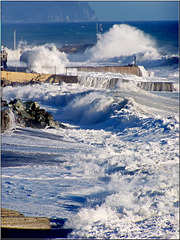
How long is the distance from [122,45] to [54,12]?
8451 centimetres

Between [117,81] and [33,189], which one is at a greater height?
[117,81]

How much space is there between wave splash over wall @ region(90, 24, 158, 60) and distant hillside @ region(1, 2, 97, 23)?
6169 centimetres

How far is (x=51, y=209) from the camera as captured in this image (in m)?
7.91

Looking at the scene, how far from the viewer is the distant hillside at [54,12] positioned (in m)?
119

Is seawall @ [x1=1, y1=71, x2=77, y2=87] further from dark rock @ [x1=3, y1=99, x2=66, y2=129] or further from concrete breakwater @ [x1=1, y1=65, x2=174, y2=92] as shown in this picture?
dark rock @ [x1=3, y1=99, x2=66, y2=129]

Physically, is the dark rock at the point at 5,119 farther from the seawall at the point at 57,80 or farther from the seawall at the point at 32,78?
the seawall at the point at 32,78

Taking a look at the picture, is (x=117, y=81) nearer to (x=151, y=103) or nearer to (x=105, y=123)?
(x=151, y=103)

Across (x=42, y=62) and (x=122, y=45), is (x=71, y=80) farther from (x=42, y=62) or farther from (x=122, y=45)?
(x=122, y=45)

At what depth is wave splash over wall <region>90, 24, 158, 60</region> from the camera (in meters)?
49.8

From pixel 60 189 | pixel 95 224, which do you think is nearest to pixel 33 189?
pixel 60 189

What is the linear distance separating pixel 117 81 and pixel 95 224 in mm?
19053

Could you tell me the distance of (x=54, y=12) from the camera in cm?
13200

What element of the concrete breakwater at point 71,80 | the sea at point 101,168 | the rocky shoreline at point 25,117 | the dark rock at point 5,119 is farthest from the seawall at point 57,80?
the dark rock at point 5,119

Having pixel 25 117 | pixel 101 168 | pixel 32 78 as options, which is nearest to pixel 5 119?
pixel 25 117
